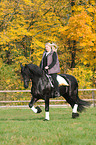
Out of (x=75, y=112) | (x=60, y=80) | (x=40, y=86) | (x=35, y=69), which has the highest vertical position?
(x=35, y=69)

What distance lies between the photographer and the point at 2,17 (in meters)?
22.8

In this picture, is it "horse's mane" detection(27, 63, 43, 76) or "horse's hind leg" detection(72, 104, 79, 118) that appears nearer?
"horse's mane" detection(27, 63, 43, 76)

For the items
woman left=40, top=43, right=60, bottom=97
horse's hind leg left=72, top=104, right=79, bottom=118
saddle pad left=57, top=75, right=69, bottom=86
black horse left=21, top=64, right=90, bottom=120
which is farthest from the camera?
horse's hind leg left=72, top=104, right=79, bottom=118

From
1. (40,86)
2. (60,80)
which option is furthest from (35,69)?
(60,80)

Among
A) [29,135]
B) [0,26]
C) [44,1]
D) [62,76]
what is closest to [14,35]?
[0,26]

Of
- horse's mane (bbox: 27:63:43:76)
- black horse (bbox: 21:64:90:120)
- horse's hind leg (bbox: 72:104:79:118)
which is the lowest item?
horse's hind leg (bbox: 72:104:79:118)

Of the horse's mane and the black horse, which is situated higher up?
the horse's mane

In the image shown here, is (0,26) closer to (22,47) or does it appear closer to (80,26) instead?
(22,47)

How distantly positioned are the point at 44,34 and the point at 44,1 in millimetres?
3042

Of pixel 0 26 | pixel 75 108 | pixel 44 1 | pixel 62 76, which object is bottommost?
pixel 75 108

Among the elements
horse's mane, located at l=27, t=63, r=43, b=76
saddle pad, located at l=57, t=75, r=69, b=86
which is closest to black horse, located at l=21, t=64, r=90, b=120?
horse's mane, located at l=27, t=63, r=43, b=76

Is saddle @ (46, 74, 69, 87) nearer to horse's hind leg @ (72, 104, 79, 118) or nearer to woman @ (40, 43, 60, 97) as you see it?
woman @ (40, 43, 60, 97)

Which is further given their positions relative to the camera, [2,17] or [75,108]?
[2,17]

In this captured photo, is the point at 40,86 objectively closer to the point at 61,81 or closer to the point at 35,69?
the point at 35,69
